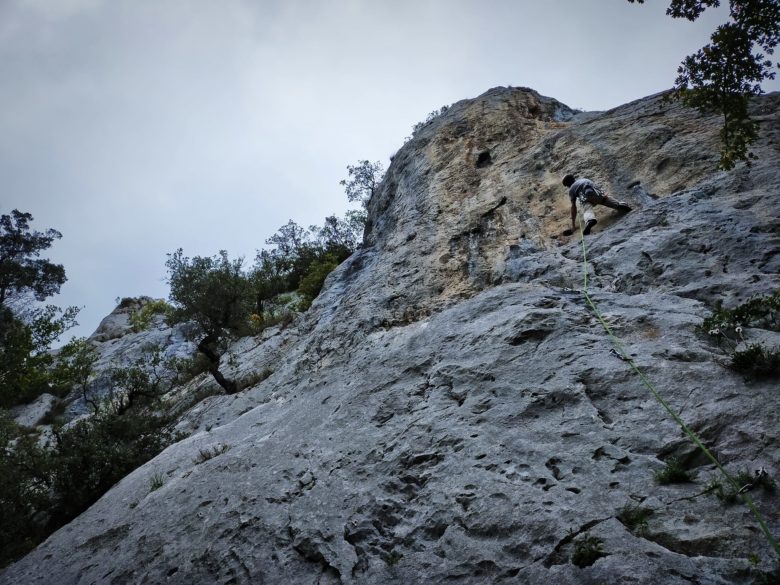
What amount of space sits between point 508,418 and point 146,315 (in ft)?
128

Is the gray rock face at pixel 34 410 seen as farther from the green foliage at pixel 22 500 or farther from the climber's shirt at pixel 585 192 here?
the climber's shirt at pixel 585 192

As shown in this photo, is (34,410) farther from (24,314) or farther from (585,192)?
(585,192)

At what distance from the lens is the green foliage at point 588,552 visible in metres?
3.85

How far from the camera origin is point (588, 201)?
10.6m

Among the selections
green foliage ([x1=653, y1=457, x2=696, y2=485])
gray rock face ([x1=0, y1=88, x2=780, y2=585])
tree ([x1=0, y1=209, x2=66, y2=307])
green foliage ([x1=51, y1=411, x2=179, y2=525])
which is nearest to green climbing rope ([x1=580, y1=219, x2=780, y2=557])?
gray rock face ([x1=0, y1=88, x2=780, y2=585])

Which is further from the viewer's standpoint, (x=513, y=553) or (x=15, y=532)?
(x=15, y=532)

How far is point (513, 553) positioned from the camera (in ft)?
14.2

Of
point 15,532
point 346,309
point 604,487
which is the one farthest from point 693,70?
point 15,532

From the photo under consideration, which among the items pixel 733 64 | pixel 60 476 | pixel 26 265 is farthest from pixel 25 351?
pixel 733 64

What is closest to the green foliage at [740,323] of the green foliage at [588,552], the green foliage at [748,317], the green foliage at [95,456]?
the green foliage at [748,317]

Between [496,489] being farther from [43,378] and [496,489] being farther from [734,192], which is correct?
[43,378]

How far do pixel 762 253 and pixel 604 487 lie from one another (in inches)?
207

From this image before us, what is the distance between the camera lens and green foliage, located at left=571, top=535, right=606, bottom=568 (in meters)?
3.85

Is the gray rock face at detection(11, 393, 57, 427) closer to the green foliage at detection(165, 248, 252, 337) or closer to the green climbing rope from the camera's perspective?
the green foliage at detection(165, 248, 252, 337)
